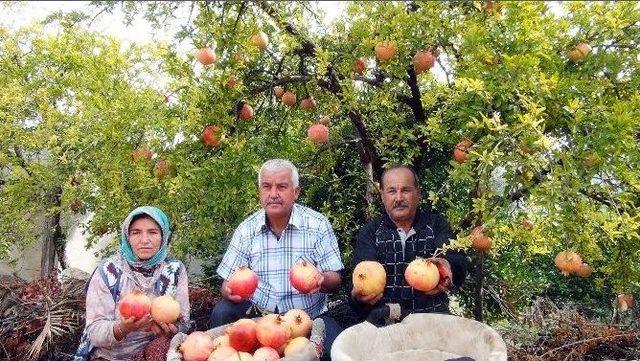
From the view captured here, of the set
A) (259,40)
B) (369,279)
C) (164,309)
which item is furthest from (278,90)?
(164,309)

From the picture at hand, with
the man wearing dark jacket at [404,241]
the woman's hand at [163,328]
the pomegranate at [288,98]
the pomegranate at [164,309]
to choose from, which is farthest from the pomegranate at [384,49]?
the woman's hand at [163,328]

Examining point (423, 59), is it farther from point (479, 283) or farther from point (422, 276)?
point (479, 283)

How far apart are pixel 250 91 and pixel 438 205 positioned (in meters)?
1.94

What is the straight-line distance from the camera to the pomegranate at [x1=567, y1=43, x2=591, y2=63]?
10.8 ft

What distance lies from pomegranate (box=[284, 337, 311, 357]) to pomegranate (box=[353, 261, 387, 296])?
0.51 m

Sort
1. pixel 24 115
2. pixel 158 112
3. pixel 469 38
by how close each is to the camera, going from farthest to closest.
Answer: pixel 24 115, pixel 158 112, pixel 469 38

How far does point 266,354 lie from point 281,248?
1125 millimetres

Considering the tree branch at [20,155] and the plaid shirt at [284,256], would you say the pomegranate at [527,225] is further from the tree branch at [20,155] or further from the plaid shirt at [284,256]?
the tree branch at [20,155]

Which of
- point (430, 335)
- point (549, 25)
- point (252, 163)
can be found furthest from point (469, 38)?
point (252, 163)

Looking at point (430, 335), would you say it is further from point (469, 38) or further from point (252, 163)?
point (252, 163)

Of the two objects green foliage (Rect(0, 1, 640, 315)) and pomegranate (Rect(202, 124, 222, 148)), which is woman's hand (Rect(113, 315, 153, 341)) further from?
pomegranate (Rect(202, 124, 222, 148))

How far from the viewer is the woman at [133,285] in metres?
3.30

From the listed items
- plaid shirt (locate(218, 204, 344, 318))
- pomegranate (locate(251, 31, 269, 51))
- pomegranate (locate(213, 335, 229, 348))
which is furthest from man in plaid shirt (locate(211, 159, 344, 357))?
pomegranate (locate(251, 31, 269, 51))

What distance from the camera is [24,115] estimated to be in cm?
891
